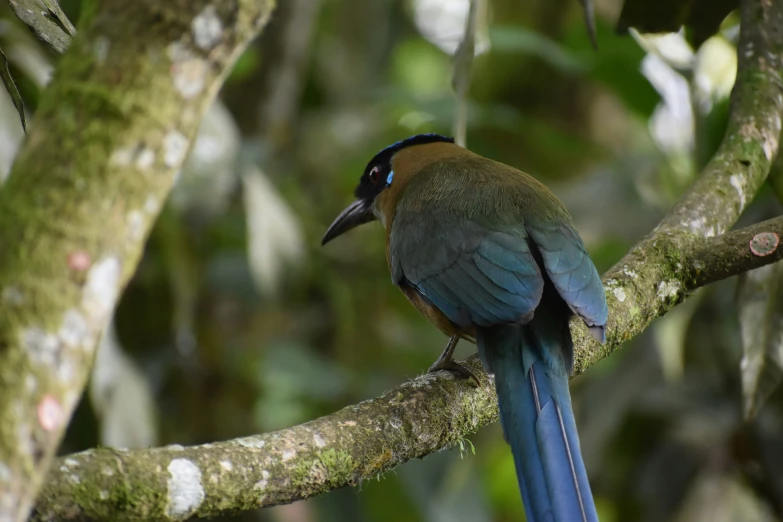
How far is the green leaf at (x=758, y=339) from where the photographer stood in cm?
271

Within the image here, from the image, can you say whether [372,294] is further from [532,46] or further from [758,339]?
[758,339]

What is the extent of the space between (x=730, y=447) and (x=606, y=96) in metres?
2.59

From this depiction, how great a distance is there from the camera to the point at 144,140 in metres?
1.14

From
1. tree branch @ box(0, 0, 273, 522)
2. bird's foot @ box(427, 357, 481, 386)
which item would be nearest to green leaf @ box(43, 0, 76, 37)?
tree branch @ box(0, 0, 273, 522)

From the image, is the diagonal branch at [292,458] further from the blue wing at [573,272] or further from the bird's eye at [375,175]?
the bird's eye at [375,175]

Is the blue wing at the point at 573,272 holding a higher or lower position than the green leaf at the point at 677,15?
lower

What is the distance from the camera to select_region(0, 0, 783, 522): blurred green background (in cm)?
379

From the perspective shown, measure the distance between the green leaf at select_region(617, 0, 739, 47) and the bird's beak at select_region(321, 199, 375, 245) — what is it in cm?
125

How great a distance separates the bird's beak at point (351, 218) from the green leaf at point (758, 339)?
5.02ft

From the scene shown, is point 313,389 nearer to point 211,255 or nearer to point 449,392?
point 211,255

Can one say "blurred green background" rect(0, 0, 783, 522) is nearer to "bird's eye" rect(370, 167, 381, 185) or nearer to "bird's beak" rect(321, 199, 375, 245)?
"bird's beak" rect(321, 199, 375, 245)

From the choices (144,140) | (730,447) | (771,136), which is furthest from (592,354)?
(730,447)

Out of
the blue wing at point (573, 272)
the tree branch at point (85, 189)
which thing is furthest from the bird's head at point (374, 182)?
the tree branch at point (85, 189)

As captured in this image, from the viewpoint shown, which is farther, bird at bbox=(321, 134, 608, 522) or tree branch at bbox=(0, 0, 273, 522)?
bird at bbox=(321, 134, 608, 522)
